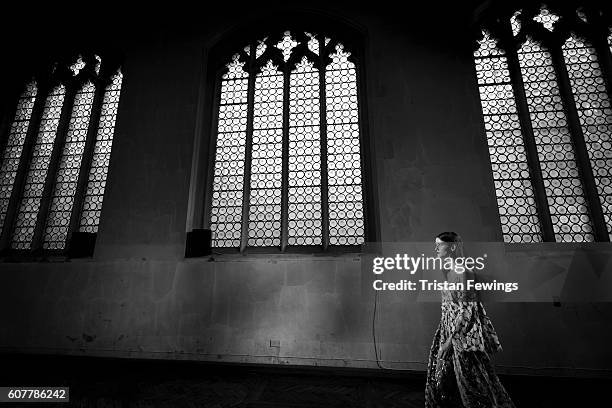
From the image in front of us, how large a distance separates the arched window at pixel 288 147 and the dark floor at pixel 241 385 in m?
1.62

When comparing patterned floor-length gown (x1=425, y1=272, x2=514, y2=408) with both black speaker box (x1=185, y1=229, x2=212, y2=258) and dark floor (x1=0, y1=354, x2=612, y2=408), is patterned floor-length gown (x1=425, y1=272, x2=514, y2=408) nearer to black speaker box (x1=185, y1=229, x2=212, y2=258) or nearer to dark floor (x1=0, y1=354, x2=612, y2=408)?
dark floor (x1=0, y1=354, x2=612, y2=408)

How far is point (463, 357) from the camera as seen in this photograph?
6.93 feet

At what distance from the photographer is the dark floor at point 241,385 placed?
2529 mm

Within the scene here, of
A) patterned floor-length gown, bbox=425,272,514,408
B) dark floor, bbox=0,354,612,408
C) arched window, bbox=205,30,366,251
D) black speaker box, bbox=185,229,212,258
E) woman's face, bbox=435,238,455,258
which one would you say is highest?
arched window, bbox=205,30,366,251

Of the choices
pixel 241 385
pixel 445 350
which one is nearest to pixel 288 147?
pixel 241 385

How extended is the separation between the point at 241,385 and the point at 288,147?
322 centimetres

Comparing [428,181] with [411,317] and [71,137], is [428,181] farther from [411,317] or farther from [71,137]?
[71,137]

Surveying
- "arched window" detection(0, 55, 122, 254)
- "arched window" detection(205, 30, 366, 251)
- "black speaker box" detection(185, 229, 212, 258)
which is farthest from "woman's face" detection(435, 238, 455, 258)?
"arched window" detection(0, 55, 122, 254)

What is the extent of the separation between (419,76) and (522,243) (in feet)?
9.10

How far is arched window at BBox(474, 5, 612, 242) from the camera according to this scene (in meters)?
3.79

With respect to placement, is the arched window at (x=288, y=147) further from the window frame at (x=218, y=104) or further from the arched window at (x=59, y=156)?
the arched window at (x=59, y=156)

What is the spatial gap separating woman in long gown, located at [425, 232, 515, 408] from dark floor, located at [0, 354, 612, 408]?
467 mm

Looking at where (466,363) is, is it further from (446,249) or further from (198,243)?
(198,243)

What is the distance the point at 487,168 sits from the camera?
12.8 feet
